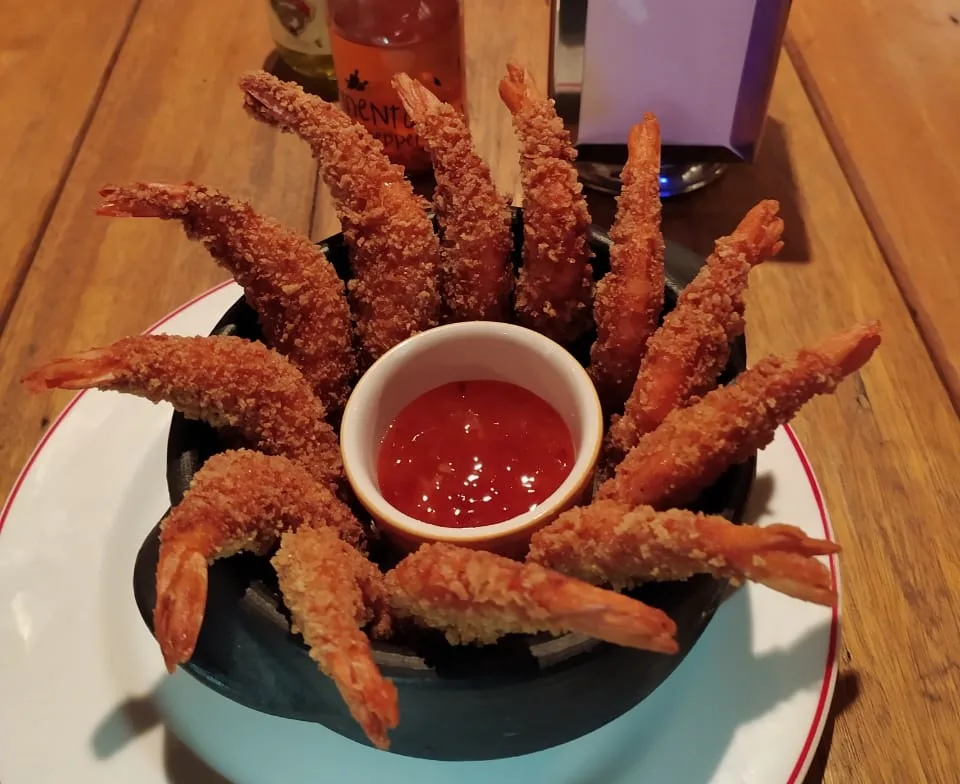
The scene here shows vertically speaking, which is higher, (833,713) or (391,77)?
(391,77)

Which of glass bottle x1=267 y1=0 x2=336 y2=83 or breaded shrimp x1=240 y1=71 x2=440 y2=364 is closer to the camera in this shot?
breaded shrimp x1=240 y1=71 x2=440 y2=364

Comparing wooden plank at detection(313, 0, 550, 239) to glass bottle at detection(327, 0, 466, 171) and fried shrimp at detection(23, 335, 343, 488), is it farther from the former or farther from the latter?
fried shrimp at detection(23, 335, 343, 488)

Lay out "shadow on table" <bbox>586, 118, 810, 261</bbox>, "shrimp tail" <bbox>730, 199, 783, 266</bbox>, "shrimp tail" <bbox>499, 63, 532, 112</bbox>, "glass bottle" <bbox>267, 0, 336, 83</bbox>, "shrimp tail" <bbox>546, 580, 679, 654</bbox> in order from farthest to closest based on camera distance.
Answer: "glass bottle" <bbox>267, 0, 336, 83</bbox> → "shadow on table" <bbox>586, 118, 810, 261</bbox> → "shrimp tail" <bbox>499, 63, 532, 112</bbox> → "shrimp tail" <bbox>730, 199, 783, 266</bbox> → "shrimp tail" <bbox>546, 580, 679, 654</bbox>

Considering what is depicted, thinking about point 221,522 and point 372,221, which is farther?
point 372,221

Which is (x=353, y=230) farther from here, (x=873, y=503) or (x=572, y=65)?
(x=873, y=503)

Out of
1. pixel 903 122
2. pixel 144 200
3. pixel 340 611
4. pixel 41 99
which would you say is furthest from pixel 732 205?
pixel 41 99

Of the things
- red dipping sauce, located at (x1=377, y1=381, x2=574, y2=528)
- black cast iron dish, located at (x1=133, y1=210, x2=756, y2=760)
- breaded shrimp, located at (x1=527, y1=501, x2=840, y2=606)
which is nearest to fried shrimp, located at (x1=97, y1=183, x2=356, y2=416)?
red dipping sauce, located at (x1=377, y1=381, x2=574, y2=528)

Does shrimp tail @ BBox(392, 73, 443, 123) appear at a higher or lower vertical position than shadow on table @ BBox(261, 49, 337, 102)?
higher

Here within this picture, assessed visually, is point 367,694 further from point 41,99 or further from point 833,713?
point 41,99

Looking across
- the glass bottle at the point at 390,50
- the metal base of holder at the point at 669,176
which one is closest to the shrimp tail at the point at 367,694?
the glass bottle at the point at 390,50

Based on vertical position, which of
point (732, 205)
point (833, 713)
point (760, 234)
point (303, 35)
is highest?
point (760, 234)
